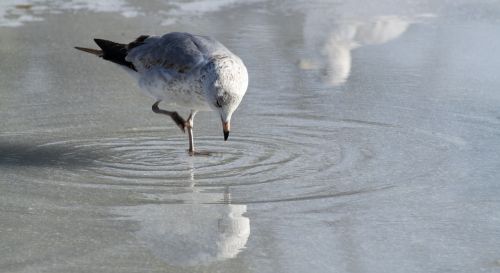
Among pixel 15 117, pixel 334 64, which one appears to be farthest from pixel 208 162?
pixel 334 64

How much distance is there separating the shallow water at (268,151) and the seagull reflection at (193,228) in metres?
0.01

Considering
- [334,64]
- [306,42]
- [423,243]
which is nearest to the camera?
[423,243]

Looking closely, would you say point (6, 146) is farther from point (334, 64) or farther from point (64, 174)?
point (334, 64)

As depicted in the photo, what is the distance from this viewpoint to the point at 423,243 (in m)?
3.77

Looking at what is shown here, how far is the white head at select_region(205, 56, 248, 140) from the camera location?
5121mm

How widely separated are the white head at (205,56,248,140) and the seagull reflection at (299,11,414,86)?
181 centimetres

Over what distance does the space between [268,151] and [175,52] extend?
827mm

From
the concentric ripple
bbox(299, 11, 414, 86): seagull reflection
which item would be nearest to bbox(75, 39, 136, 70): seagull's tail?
the concentric ripple

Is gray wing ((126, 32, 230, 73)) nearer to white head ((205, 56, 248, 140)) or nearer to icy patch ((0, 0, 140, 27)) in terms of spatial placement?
white head ((205, 56, 248, 140))

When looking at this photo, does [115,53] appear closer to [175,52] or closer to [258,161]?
[175,52]

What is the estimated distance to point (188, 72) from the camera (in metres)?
5.38

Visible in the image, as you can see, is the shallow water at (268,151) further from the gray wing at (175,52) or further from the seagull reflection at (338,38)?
the gray wing at (175,52)

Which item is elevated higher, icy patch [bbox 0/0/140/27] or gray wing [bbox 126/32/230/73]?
gray wing [bbox 126/32/230/73]

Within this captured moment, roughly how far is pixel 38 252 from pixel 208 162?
1.59 metres
